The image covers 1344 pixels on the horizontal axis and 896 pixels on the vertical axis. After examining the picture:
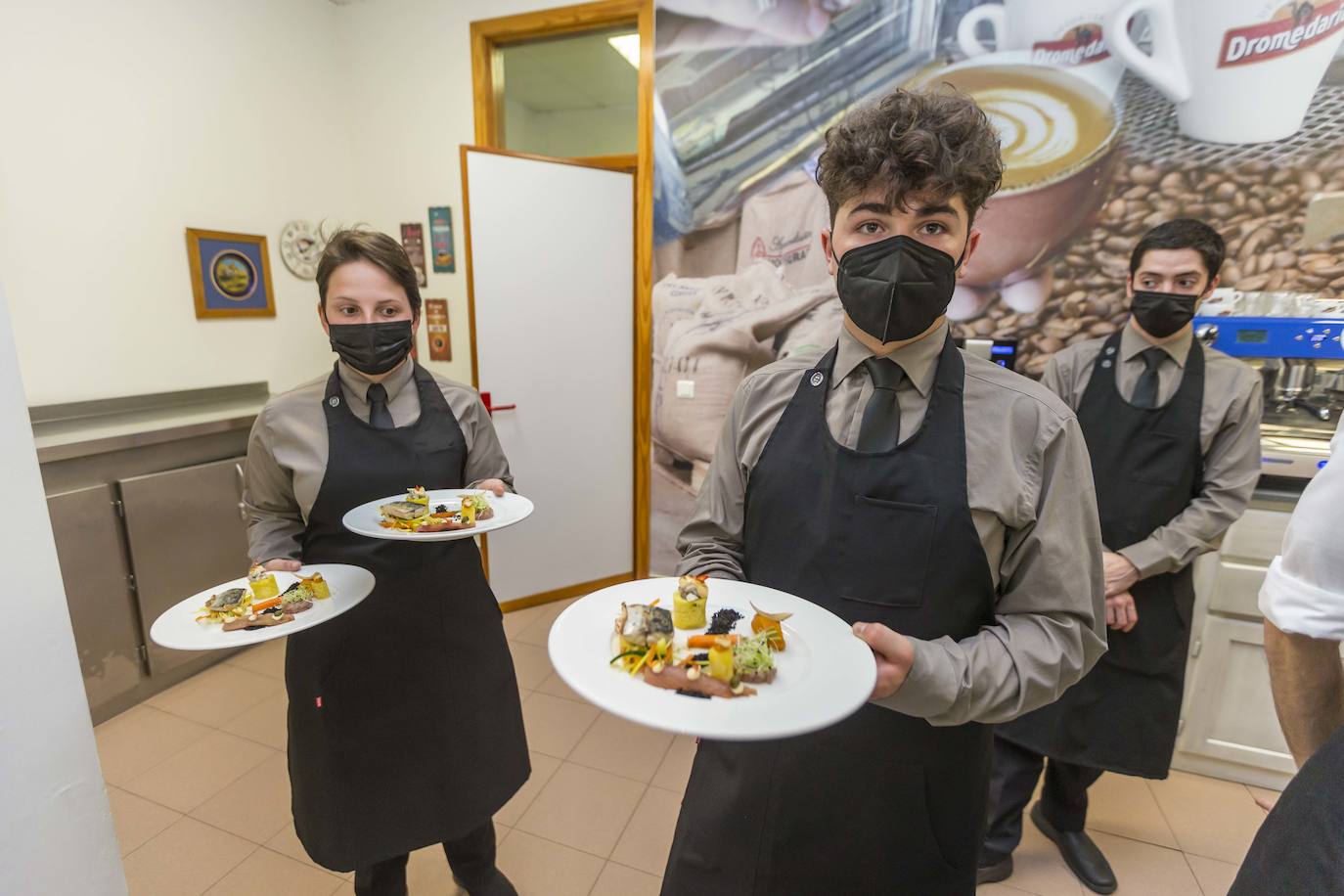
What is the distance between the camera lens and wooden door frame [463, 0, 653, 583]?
10.3 feet

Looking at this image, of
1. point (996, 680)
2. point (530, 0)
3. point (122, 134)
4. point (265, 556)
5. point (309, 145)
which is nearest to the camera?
point (996, 680)

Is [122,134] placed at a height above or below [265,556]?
above

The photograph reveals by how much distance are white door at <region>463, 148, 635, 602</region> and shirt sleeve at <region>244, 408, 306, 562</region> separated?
5.77ft

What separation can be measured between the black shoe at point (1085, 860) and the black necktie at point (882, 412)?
5.97 ft

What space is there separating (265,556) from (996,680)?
1517 mm

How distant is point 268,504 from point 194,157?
250 centimetres

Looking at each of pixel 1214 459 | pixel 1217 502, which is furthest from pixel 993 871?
pixel 1214 459

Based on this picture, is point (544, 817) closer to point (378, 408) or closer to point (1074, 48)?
point (378, 408)

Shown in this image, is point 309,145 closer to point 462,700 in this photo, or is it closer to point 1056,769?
point 462,700

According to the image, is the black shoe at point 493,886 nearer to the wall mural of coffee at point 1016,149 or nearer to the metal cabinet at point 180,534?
the metal cabinet at point 180,534

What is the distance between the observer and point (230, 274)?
125 inches

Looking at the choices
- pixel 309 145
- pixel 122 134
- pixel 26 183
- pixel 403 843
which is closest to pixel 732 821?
pixel 403 843

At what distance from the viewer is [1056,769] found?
2023 mm

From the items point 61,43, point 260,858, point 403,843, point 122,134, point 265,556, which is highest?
point 61,43
